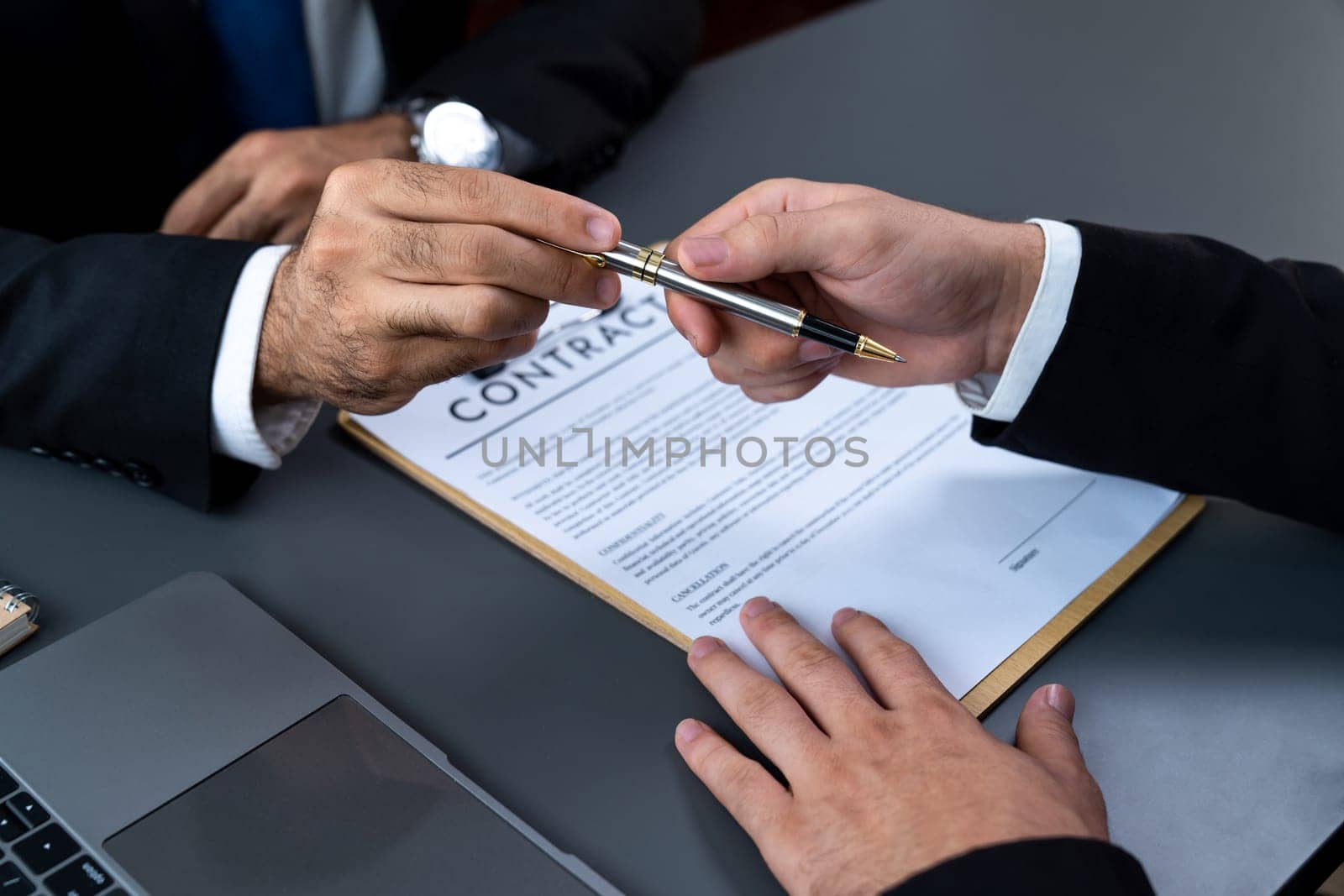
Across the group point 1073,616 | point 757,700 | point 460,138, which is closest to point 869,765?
point 757,700

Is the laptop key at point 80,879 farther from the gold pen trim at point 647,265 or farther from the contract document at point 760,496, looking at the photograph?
the gold pen trim at point 647,265

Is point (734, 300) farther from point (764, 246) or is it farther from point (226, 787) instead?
point (226, 787)

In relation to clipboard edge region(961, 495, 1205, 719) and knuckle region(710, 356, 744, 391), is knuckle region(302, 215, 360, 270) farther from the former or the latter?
clipboard edge region(961, 495, 1205, 719)

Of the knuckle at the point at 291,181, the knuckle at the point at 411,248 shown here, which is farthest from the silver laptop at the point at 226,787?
the knuckle at the point at 291,181

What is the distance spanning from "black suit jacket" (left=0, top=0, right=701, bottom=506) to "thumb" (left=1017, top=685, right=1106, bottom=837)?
55 cm

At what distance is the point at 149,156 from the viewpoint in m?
1.30

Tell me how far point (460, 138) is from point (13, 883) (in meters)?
0.79

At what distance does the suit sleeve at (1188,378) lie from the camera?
73 cm

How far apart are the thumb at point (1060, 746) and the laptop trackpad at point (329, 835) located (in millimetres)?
246

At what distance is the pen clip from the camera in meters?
0.67

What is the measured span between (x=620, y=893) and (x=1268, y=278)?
598 millimetres

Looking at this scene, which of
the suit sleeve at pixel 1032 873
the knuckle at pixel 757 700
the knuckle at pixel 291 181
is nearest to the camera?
the suit sleeve at pixel 1032 873

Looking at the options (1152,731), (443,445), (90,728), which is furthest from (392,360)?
(1152,731)

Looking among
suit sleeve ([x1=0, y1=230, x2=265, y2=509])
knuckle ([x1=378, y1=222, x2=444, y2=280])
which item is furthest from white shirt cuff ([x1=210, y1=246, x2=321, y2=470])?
knuckle ([x1=378, y1=222, x2=444, y2=280])
